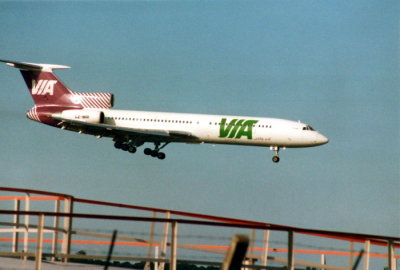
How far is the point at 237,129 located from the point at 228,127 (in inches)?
23.6

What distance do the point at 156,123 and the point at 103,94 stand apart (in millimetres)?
7044

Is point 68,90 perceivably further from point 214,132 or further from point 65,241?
point 65,241

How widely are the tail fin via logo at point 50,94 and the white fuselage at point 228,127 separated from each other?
4.05 metres

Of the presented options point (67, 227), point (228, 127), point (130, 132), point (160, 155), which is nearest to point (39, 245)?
point (67, 227)

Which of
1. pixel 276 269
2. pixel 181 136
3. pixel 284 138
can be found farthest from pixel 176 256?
pixel 181 136

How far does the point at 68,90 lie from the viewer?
189 feet

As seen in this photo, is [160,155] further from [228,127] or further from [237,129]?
[237,129]

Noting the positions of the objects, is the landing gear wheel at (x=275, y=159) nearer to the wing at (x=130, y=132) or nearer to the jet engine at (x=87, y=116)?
the wing at (x=130, y=132)

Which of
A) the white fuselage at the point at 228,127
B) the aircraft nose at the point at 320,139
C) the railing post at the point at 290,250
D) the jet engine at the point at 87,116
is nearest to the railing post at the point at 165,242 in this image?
the railing post at the point at 290,250

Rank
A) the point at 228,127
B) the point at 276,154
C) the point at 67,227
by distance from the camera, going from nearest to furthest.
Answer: the point at 67,227 < the point at 276,154 < the point at 228,127

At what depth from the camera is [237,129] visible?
154 feet

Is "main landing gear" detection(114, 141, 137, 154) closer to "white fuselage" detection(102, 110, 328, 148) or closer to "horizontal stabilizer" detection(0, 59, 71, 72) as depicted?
"white fuselage" detection(102, 110, 328, 148)

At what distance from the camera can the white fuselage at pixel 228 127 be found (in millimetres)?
45875

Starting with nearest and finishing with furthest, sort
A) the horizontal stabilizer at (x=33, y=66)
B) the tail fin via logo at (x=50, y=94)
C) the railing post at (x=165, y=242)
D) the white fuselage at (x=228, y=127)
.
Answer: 1. the railing post at (x=165, y=242)
2. the white fuselage at (x=228, y=127)
3. the tail fin via logo at (x=50, y=94)
4. the horizontal stabilizer at (x=33, y=66)
